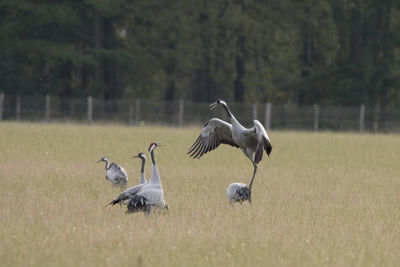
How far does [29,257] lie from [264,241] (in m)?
2.92

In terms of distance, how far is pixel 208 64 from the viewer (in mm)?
55125

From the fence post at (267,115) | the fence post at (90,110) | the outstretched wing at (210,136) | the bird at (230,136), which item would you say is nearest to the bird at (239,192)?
the bird at (230,136)

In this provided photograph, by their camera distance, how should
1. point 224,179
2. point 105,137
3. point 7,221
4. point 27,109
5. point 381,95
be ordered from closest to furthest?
point 7,221 < point 224,179 < point 105,137 < point 27,109 < point 381,95

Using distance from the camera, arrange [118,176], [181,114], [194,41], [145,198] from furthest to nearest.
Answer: [194,41], [181,114], [118,176], [145,198]

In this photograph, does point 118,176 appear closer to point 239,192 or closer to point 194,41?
point 239,192

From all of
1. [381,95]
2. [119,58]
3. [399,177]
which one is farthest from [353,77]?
[399,177]

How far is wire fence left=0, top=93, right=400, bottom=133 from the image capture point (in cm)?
4234

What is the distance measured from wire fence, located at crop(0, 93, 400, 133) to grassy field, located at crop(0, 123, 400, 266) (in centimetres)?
2057

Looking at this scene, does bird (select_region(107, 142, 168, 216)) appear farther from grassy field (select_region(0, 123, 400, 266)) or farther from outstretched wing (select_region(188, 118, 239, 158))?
outstretched wing (select_region(188, 118, 239, 158))

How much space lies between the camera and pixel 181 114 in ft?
141

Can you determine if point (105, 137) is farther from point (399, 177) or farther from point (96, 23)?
point (96, 23)

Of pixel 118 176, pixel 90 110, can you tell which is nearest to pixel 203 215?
pixel 118 176

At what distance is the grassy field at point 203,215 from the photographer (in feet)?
26.3

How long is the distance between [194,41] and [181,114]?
10723 mm
